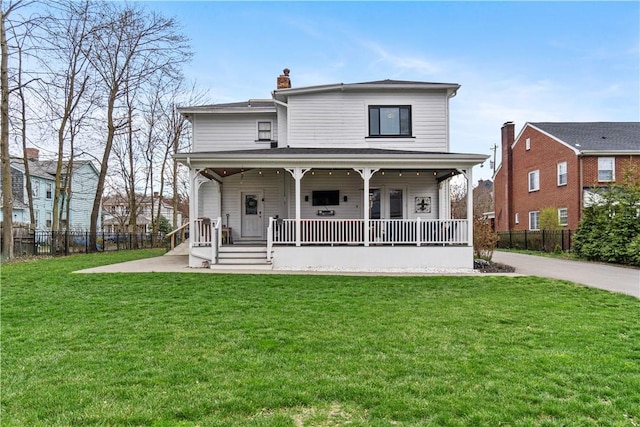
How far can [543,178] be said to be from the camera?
24094 millimetres

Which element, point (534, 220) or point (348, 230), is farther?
point (534, 220)

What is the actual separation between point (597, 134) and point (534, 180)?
14.3 feet

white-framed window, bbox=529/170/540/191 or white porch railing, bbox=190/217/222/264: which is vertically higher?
white-framed window, bbox=529/170/540/191

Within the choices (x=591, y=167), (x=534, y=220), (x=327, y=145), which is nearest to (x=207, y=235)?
(x=327, y=145)

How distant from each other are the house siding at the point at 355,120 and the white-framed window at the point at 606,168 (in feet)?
41.1

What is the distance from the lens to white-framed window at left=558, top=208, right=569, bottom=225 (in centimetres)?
2183

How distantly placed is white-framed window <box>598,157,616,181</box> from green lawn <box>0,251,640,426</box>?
16927 mm

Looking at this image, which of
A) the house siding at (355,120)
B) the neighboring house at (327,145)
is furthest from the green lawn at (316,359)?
the house siding at (355,120)

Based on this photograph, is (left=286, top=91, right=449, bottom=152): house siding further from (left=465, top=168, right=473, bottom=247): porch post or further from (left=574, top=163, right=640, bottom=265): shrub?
(left=574, top=163, right=640, bottom=265): shrub

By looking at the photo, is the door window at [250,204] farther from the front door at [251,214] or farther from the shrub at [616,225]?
the shrub at [616,225]

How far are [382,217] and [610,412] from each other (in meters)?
11.6

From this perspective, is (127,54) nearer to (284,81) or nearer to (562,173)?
(284,81)

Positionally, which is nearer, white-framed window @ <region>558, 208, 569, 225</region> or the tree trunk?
the tree trunk

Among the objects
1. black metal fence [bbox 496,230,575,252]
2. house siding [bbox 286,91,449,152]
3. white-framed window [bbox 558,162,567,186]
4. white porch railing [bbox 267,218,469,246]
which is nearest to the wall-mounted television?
house siding [bbox 286,91,449,152]
